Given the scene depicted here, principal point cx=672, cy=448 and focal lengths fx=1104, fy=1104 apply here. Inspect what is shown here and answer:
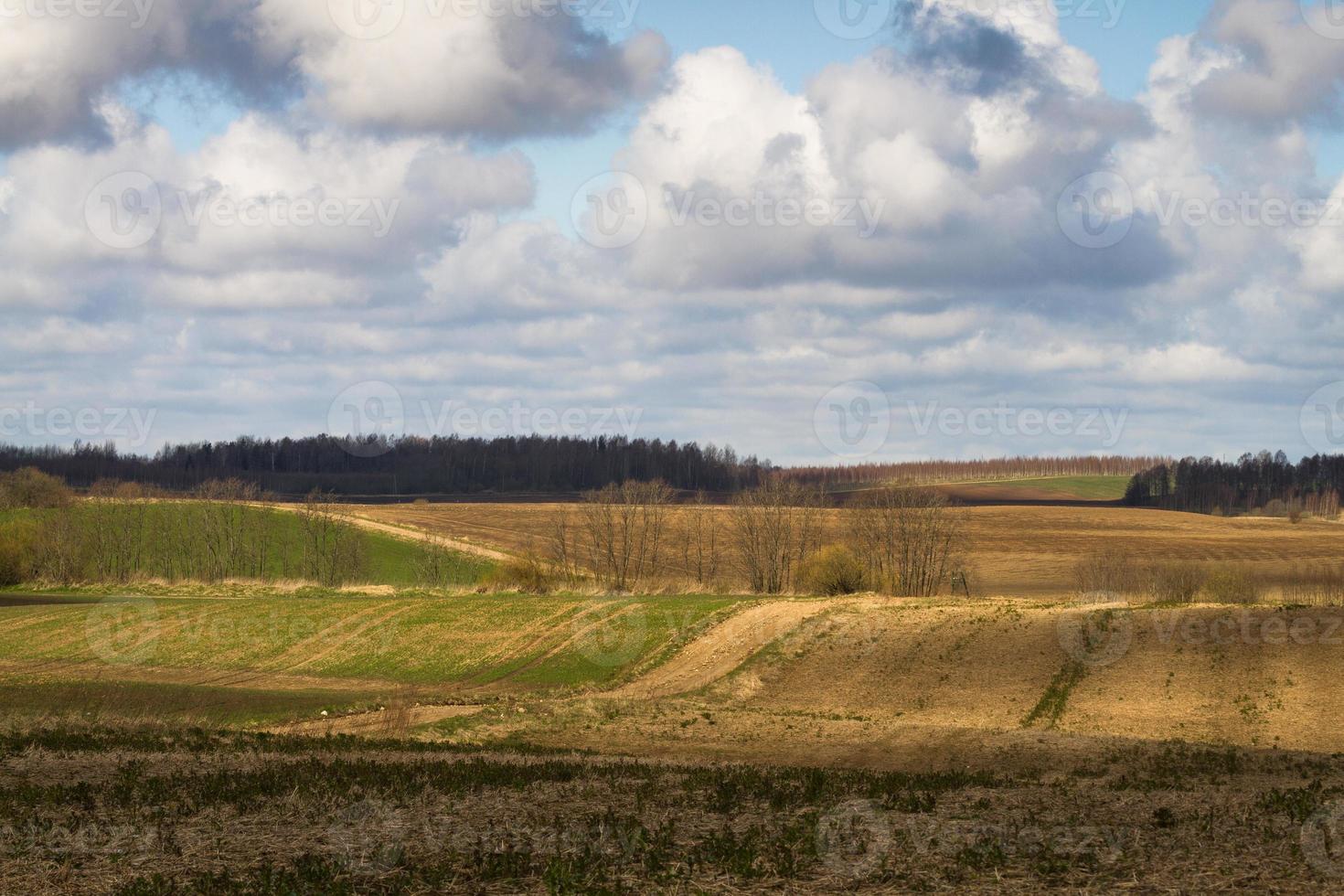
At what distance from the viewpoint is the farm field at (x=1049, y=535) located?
100688mm

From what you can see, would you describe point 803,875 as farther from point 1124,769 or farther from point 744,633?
point 744,633

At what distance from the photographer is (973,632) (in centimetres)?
5150

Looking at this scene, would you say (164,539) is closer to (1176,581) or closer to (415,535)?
(415,535)

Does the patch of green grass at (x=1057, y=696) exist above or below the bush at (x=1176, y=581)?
below

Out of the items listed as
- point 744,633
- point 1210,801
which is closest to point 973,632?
point 744,633

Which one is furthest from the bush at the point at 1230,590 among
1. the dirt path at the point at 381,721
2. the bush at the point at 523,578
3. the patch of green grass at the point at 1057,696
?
the bush at the point at 523,578

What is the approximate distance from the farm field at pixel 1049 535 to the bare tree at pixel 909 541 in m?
4.89

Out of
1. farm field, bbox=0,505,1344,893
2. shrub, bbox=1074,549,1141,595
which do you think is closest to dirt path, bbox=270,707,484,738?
farm field, bbox=0,505,1344,893

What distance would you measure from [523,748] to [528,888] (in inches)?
613

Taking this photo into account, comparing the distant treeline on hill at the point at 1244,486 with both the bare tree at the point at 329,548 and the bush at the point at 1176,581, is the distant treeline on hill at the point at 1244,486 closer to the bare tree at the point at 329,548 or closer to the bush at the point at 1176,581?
the bush at the point at 1176,581

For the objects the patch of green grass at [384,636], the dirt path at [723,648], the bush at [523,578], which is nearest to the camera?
the dirt path at [723,648]

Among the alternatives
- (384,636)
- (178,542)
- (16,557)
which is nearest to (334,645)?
(384,636)

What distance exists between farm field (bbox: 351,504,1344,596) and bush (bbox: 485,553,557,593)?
1567cm

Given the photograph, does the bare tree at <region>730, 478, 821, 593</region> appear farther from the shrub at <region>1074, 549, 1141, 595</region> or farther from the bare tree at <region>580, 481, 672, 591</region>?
the shrub at <region>1074, 549, 1141, 595</region>
